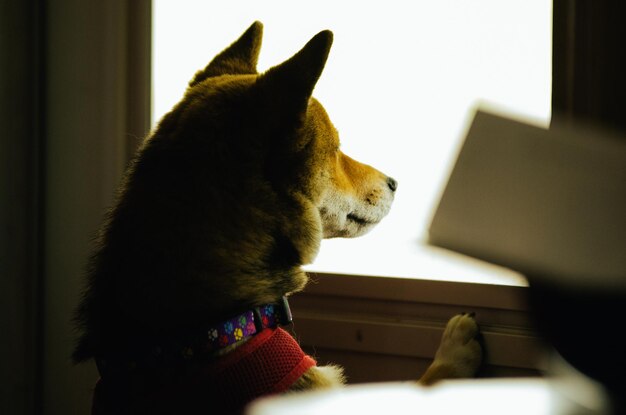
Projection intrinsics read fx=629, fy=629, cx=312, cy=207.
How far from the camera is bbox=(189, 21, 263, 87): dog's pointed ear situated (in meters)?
1.34

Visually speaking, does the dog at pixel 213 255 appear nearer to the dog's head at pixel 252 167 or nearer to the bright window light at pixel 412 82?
the dog's head at pixel 252 167

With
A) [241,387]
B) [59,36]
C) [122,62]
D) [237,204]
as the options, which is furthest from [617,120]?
[59,36]

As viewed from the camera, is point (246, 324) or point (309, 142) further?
point (309, 142)

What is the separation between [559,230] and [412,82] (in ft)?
2.76

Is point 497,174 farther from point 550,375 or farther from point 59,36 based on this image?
point 59,36

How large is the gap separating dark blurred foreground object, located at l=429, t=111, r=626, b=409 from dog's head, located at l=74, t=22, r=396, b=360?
0.37 meters

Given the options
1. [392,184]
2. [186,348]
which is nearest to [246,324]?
[186,348]

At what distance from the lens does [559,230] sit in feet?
2.43

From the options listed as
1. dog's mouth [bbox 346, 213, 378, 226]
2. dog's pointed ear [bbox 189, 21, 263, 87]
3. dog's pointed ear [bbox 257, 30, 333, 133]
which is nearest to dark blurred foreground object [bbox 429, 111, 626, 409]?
dog's pointed ear [bbox 257, 30, 333, 133]

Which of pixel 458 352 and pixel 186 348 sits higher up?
pixel 186 348

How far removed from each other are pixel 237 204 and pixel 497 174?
432mm

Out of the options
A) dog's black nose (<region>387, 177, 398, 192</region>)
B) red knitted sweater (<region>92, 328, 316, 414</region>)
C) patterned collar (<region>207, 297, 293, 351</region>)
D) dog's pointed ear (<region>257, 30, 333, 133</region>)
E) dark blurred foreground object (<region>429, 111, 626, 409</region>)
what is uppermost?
dog's pointed ear (<region>257, 30, 333, 133</region>)

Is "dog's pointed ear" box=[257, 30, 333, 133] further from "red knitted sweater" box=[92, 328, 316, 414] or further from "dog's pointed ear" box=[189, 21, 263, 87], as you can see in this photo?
"red knitted sweater" box=[92, 328, 316, 414]

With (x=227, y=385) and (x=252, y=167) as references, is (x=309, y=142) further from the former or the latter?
(x=227, y=385)
